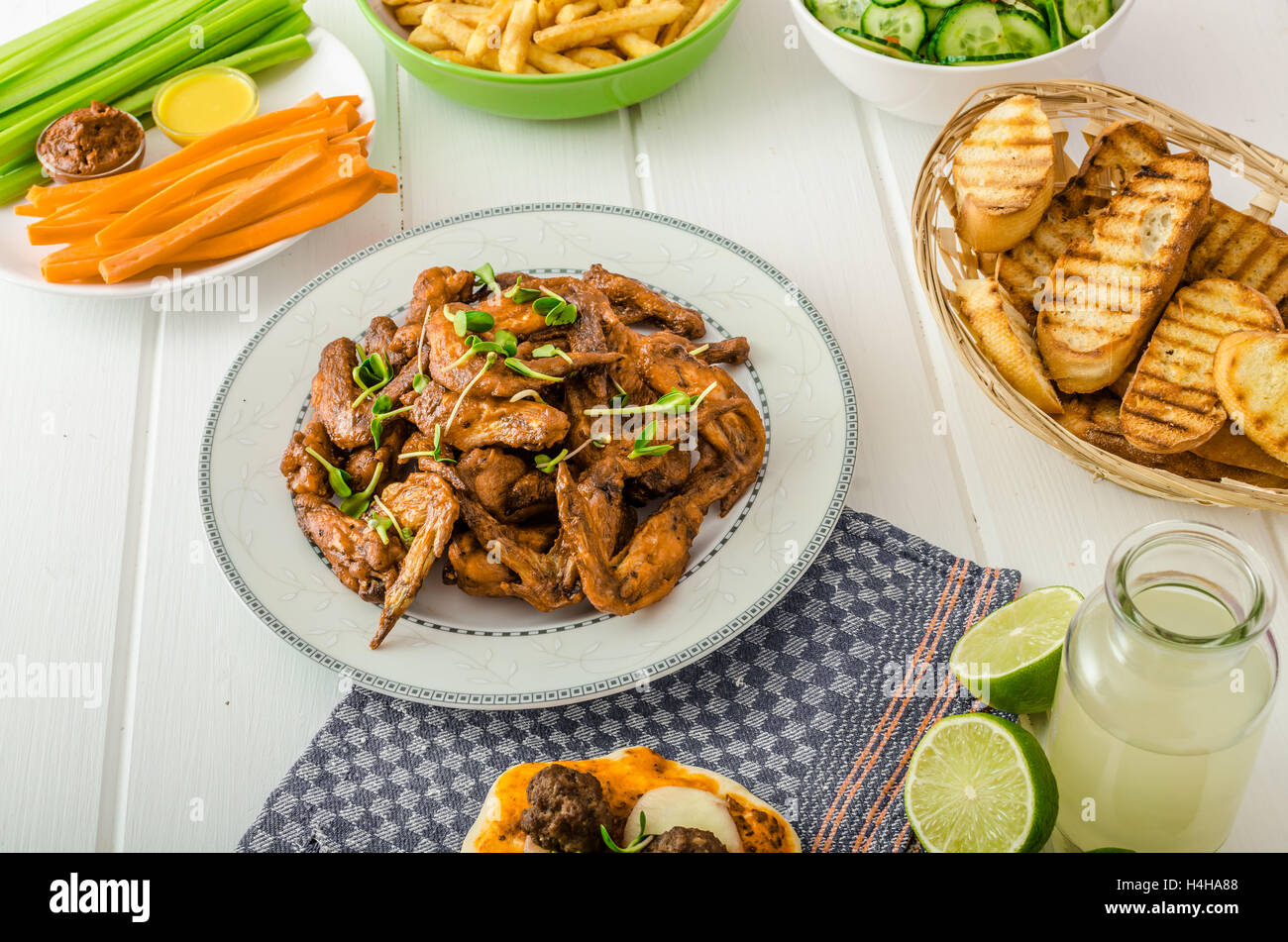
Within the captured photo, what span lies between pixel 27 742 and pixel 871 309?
247cm

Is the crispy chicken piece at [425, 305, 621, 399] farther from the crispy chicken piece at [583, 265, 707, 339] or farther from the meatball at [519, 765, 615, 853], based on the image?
the meatball at [519, 765, 615, 853]


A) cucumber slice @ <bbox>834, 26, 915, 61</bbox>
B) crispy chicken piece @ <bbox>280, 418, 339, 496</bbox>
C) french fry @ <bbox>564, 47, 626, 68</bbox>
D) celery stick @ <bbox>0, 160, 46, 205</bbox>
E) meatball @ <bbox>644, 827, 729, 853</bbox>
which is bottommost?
crispy chicken piece @ <bbox>280, 418, 339, 496</bbox>

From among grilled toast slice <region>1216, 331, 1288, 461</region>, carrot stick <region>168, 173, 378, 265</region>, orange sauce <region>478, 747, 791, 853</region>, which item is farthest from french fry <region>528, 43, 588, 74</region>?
orange sauce <region>478, 747, 791, 853</region>

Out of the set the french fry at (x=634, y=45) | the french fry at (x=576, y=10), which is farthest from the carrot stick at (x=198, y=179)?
the french fry at (x=634, y=45)

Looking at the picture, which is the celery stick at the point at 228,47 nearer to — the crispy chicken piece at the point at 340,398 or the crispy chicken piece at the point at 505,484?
the crispy chicken piece at the point at 340,398

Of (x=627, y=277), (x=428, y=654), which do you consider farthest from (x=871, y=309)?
(x=428, y=654)

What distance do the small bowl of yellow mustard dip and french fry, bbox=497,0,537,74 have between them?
0.91 meters

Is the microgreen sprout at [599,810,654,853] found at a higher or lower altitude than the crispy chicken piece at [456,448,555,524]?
lower

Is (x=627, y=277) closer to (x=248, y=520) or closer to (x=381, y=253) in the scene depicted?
(x=381, y=253)

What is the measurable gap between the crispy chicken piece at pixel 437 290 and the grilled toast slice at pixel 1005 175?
133 centimetres

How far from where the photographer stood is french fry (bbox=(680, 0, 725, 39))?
147 inches
